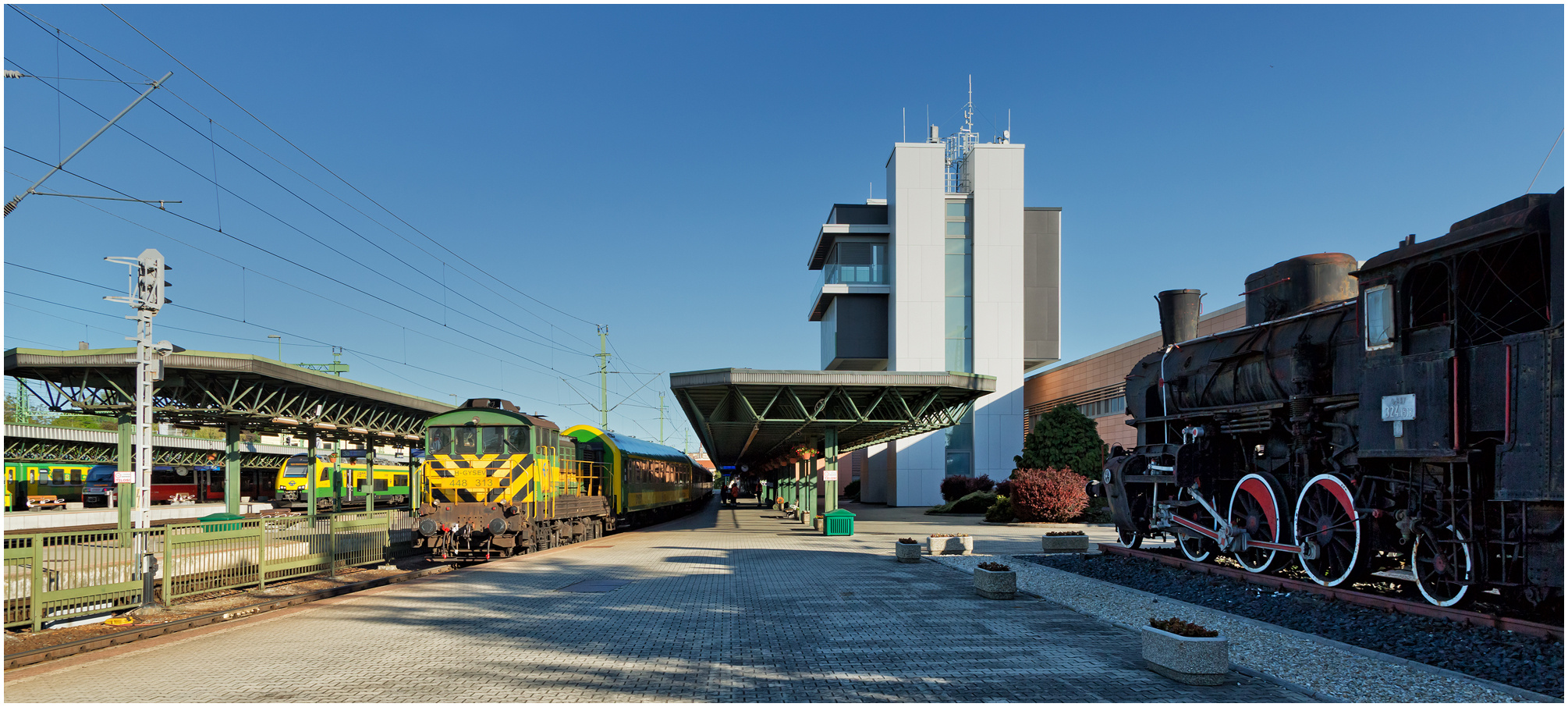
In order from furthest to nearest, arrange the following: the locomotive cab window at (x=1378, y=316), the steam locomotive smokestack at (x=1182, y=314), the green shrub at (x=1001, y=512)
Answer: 1. the green shrub at (x=1001, y=512)
2. the steam locomotive smokestack at (x=1182, y=314)
3. the locomotive cab window at (x=1378, y=316)

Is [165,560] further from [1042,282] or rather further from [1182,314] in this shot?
[1042,282]

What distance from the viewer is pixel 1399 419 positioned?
1036cm

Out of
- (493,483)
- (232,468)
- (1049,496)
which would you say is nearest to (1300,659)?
(493,483)

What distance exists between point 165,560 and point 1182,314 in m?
17.9

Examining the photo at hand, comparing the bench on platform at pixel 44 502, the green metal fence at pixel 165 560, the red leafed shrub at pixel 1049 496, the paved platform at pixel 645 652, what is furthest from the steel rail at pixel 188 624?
the bench on platform at pixel 44 502

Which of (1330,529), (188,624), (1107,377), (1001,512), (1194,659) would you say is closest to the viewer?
(1194,659)

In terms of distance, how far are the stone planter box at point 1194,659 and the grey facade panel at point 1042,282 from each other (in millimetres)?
46602

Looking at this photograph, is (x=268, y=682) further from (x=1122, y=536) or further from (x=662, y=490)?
(x=662, y=490)

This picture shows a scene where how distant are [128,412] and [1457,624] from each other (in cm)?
3297

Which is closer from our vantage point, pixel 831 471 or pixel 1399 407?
pixel 1399 407

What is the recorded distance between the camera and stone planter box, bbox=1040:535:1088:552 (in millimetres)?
19219

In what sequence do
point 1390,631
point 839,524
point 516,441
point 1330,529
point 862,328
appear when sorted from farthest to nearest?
point 862,328 < point 839,524 < point 516,441 < point 1330,529 < point 1390,631

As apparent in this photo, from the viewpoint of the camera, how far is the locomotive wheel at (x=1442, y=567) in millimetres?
9758

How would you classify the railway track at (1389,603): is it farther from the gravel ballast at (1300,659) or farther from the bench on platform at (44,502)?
the bench on platform at (44,502)
